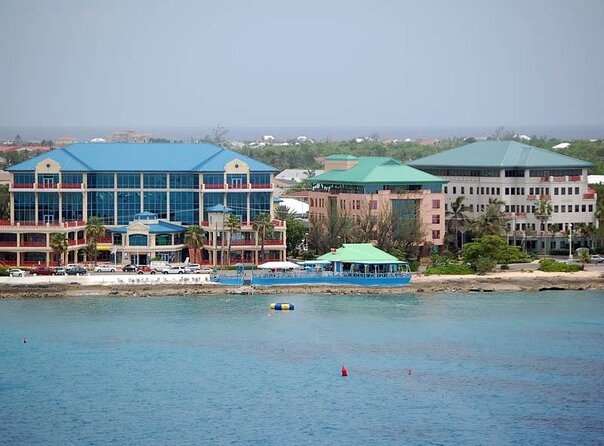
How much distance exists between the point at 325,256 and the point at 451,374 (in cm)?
2904

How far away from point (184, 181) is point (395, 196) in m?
14.3

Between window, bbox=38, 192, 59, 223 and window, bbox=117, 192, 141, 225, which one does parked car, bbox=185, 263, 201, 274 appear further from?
window, bbox=38, 192, 59, 223

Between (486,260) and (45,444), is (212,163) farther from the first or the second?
(45,444)

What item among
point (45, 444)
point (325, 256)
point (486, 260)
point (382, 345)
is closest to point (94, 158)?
point (325, 256)

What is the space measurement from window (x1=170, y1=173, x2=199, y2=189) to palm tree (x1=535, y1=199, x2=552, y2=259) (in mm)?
23880

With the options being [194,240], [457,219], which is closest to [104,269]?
[194,240]

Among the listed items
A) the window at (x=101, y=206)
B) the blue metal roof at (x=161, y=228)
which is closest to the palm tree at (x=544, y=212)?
the blue metal roof at (x=161, y=228)

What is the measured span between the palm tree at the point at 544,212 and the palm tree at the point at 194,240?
24.2 meters

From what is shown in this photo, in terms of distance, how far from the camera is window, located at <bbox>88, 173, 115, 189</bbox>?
103 m

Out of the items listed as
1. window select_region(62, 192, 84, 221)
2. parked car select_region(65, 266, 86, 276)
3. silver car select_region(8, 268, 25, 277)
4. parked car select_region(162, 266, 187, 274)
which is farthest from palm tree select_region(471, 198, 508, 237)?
silver car select_region(8, 268, 25, 277)

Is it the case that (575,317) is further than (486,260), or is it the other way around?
(486,260)

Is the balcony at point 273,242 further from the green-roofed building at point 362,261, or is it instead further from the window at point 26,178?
the window at point 26,178

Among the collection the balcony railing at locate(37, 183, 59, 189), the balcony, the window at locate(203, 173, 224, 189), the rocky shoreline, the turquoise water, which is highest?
the window at locate(203, 173, 224, 189)

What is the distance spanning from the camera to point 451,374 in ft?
225
